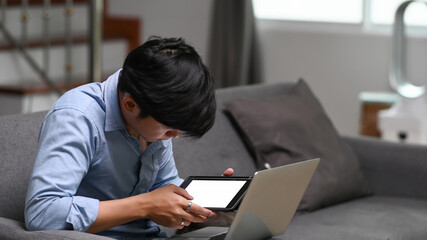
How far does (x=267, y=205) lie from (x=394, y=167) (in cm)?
115

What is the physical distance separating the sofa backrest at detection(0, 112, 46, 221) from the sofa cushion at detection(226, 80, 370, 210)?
2.86ft

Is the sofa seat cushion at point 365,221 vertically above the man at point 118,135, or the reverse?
the man at point 118,135

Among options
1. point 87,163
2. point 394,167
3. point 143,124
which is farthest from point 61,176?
point 394,167

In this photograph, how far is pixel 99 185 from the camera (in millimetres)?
1790

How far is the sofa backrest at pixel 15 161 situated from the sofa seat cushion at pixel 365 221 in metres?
0.75

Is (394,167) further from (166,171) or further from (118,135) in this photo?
(118,135)

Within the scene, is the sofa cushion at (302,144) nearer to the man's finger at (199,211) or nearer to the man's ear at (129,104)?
the man's finger at (199,211)

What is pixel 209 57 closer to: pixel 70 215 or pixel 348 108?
pixel 348 108

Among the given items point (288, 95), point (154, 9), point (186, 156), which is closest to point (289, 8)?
point (154, 9)

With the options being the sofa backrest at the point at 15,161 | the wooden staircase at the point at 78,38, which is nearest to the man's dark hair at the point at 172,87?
the sofa backrest at the point at 15,161

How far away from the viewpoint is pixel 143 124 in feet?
5.49

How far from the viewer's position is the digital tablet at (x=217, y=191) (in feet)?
5.66

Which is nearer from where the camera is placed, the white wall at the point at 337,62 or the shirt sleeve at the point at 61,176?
the shirt sleeve at the point at 61,176

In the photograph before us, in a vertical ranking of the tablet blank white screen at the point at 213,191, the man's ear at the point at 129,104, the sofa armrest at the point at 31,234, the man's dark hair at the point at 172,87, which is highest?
the man's dark hair at the point at 172,87
